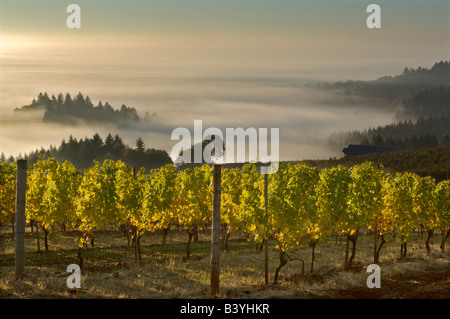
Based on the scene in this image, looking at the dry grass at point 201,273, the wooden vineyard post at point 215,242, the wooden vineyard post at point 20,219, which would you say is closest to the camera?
the wooden vineyard post at point 215,242

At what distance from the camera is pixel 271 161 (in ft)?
74.9

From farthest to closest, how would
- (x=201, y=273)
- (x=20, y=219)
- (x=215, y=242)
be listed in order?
1. (x=201, y=273)
2. (x=20, y=219)
3. (x=215, y=242)

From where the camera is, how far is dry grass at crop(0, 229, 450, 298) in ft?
66.1

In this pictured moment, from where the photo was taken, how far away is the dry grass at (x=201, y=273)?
66.1 ft

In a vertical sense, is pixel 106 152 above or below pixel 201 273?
above

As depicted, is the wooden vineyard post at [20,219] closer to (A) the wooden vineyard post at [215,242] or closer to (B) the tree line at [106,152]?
(A) the wooden vineyard post at [215,242]

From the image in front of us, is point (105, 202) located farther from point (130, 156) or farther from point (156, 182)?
point (130, 156)

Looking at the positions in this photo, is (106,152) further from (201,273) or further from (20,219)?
(20,219)

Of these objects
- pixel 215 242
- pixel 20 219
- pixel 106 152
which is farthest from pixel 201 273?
pixel 106 152

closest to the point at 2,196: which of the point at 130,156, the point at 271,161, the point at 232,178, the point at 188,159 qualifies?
the point at 232,178

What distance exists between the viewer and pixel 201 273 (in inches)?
1049

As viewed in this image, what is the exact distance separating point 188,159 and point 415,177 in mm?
89723

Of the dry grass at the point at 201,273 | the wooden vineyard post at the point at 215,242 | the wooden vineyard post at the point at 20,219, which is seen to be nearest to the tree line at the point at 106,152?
the dry grass at the point at 201,273

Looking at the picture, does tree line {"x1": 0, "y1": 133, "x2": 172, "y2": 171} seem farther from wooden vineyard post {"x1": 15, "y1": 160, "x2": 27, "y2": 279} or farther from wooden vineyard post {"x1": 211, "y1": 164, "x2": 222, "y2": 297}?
wooden vineyard post {"x1": 211, "y1": 164, "x2": 222, "y2": 297}
